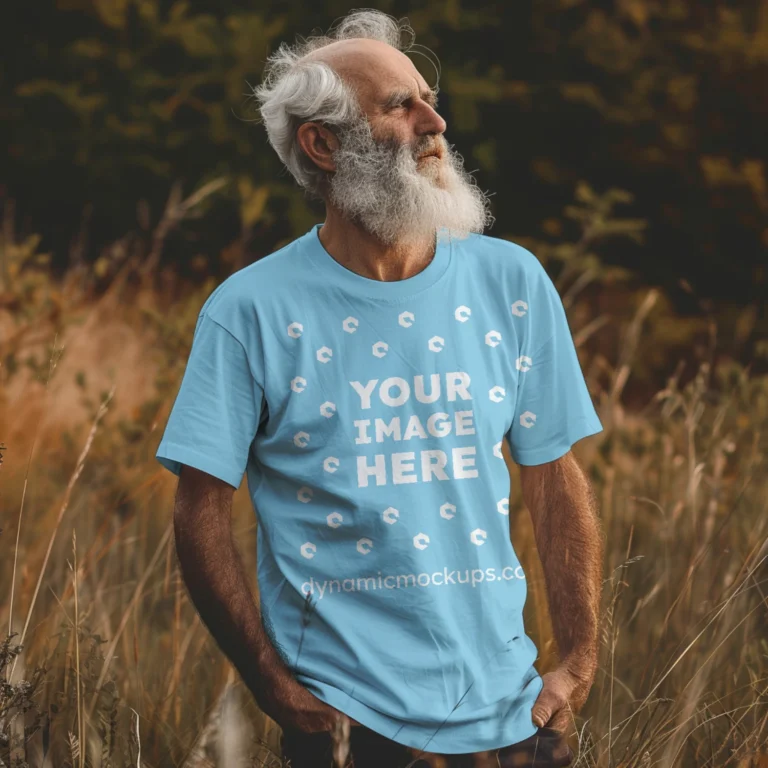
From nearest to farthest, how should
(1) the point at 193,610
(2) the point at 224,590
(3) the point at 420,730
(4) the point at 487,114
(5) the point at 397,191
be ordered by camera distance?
(3) the point at 420,730, (2) the point at 224,590, (5) the point at 397,191, (1) the point at 193,610, (4) the point at 487,114

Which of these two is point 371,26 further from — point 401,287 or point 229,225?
point 229,225

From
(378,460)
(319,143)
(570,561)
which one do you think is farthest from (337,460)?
(319,143)

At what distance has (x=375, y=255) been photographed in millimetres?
1976

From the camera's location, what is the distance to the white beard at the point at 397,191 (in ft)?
6.47

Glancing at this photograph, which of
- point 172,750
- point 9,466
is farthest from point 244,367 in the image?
point 9,466

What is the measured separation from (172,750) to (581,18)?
9.64m

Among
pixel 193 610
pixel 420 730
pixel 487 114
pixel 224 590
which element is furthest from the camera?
pixel 487 114

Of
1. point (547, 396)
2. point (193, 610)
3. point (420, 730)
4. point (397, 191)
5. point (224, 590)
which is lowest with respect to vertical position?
point (193, 610)

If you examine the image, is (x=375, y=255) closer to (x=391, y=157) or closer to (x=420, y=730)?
(x=391, y=157)

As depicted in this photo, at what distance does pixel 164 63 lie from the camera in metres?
10.6

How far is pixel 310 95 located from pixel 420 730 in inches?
43.9

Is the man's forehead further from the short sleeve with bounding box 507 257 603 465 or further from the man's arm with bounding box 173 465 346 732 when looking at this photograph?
the man's arm with bounding box 173 465 346 732
